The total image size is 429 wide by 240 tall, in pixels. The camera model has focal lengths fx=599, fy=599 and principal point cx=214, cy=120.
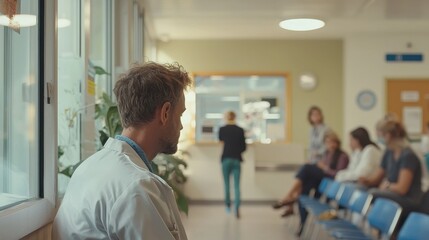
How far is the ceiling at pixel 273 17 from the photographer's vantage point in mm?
7695

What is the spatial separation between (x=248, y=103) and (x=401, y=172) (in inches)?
218

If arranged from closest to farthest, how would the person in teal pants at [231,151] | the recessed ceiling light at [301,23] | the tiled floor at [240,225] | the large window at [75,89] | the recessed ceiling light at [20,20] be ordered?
the recessed ceiling light at [20,20]
the large window at [75,89]
the recessed ceiling light at [301,23]
the tiled floor at [240,225]
the person in teal pants at [231,151]

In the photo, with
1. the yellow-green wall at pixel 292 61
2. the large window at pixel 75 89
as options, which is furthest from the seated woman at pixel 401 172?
the yellow-green wall at pixel 292 61

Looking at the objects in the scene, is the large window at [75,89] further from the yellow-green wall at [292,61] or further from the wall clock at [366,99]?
the wall clock at [366,99]

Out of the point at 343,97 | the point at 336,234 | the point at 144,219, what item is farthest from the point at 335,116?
the point at 144,219

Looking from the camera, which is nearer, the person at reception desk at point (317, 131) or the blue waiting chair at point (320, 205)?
the blue waiting chair at point (320, 205)

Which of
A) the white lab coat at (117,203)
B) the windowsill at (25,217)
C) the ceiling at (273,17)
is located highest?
the ceiling at (273,17)

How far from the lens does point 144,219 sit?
1471 mm

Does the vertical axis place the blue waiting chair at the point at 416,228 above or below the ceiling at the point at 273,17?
below

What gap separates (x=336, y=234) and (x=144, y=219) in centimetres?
335

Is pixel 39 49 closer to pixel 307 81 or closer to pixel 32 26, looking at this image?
pixel 32 26

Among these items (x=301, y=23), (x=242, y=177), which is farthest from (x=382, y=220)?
(x=242, y=177)

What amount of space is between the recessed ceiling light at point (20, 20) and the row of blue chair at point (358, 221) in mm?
2408

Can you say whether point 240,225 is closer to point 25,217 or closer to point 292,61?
point 292,61
